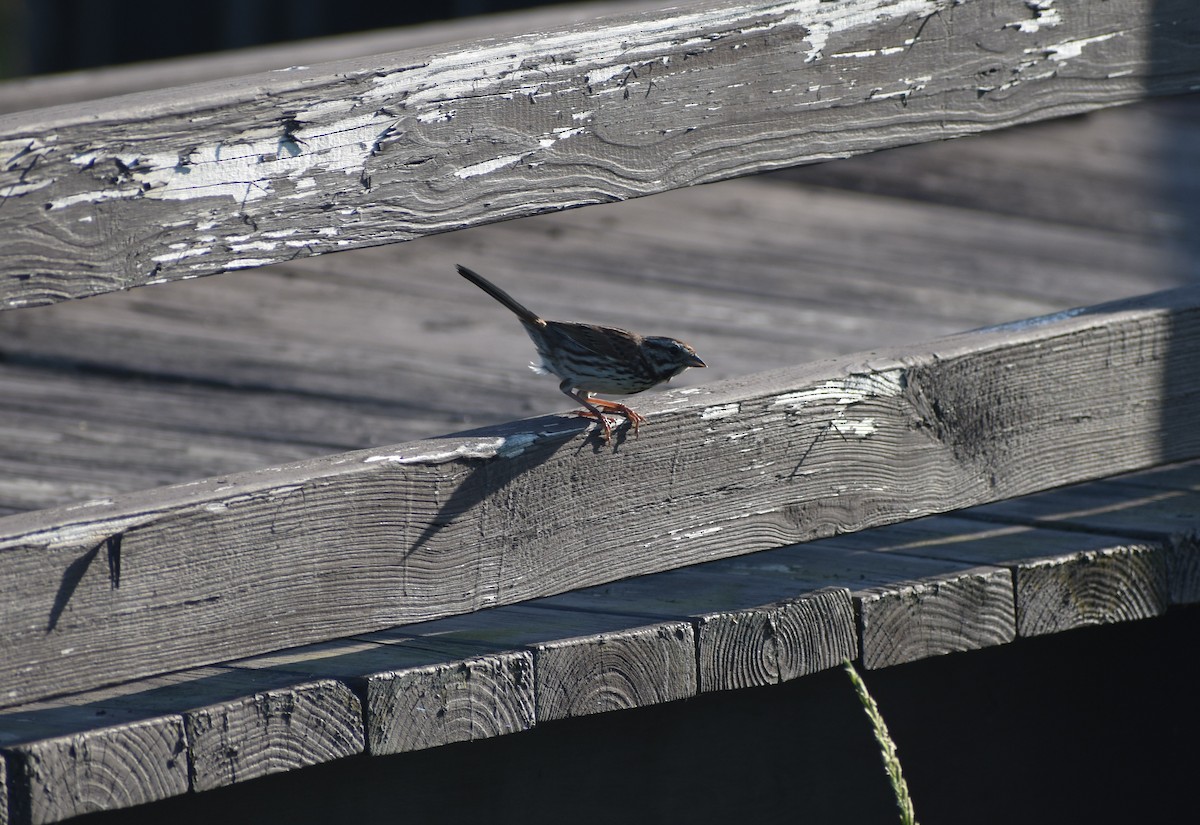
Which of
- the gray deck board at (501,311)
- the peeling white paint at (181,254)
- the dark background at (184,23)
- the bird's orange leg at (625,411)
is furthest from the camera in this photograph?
the dark background at (184,23)

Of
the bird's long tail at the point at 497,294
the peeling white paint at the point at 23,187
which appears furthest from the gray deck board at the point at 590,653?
the peeling white paint at the point at 23,187

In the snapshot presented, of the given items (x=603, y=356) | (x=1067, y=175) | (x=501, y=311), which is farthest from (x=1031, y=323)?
(x=1067, y=175)

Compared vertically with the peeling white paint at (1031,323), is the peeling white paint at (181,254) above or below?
above

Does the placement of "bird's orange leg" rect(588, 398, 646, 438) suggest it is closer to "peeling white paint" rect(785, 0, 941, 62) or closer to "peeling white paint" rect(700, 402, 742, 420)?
"peeling white paint" rect(700, 402, 742, 420)

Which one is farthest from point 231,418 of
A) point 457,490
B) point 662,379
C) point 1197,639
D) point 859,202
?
point 859,202

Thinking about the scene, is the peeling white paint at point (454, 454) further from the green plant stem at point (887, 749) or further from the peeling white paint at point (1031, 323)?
the peeling white paint at point (1031, 323)

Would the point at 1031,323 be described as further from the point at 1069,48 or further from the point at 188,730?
the point at 188,730

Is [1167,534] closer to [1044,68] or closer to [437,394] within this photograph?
[1044,68]
